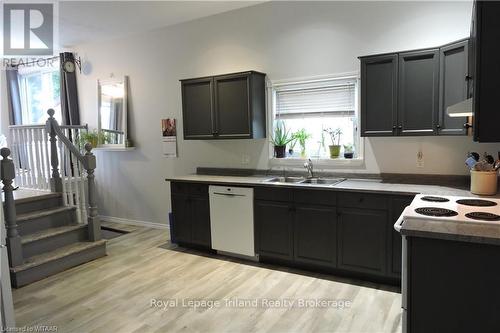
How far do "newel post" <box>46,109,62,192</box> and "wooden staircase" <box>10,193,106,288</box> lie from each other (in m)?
0.14

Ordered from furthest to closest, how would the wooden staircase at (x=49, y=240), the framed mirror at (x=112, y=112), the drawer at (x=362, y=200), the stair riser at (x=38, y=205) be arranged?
the framed mirror at (x=112, y=112)
the stair riser at (x=38, y=205)
the wooden staircase at (x=49, y=240)
the drawer at (x=362, y=200)

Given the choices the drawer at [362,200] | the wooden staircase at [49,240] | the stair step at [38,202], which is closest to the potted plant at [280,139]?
the drawer at [362,200]

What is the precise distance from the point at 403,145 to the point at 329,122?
880mm

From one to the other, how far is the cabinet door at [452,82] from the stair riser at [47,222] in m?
4.22

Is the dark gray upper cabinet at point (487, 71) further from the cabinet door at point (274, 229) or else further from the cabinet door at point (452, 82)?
the cabinet door at point (274, 229)

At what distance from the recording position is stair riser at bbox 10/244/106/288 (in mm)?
3453

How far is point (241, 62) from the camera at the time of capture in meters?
4.52

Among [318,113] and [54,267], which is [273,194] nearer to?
[318,113]

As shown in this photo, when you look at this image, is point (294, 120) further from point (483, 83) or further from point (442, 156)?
point (483, 83)

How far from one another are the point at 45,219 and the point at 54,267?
2.24 ft

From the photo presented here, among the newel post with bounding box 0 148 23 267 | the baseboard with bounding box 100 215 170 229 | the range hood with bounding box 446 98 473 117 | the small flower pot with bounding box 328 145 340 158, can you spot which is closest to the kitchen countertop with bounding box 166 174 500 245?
the small flower pot with bounding box 328 145 340 158

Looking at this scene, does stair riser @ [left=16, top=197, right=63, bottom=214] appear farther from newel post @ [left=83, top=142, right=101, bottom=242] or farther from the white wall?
the white wall

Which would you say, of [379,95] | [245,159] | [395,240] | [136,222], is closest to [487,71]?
[379,95]

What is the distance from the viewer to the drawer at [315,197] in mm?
3389
